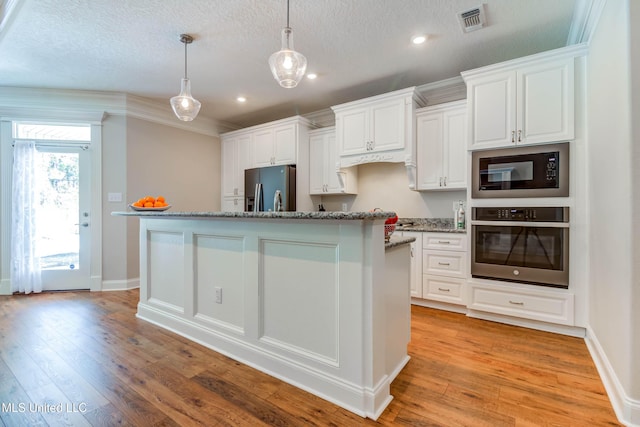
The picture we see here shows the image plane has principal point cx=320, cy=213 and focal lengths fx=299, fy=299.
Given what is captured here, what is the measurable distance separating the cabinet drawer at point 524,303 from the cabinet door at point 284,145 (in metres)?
2.90

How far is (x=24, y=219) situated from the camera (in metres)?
3.79

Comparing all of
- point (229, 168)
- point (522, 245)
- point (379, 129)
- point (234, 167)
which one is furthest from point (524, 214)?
point (229, 168)

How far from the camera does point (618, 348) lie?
164 cm

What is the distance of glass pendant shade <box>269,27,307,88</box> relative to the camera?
6.55ft

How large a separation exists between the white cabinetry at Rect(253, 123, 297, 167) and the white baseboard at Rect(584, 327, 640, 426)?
3.71 meters

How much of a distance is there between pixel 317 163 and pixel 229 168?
1743 mm

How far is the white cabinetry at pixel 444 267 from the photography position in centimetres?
306

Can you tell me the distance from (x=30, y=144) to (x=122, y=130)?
1.05 m

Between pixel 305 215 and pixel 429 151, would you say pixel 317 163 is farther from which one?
pixel 305 215

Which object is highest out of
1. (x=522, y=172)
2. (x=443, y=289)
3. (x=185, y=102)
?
(x=185, y=102)

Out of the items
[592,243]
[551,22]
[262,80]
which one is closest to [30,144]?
[262,80]

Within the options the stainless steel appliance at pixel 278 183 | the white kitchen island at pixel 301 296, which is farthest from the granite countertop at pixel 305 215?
the stainless steel appliance at pixel 278 183

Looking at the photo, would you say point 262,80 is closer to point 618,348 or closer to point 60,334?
point 60,334

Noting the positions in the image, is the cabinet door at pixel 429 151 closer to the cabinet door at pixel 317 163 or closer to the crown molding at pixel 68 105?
the cabinet door at pixel 317 163
